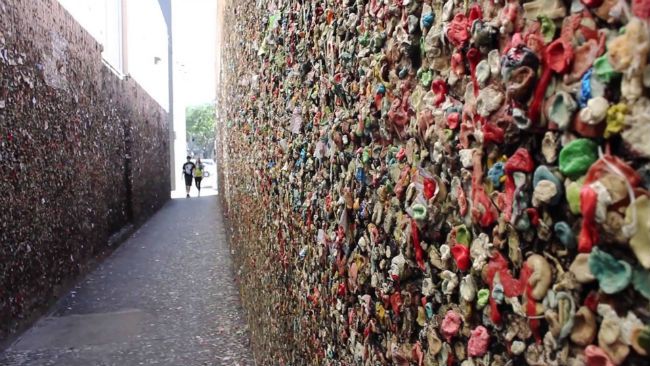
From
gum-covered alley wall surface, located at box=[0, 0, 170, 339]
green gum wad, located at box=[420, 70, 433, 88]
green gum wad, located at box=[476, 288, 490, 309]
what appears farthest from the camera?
gum-covered alley wall surface, located at box=[0, 0, 170, 339]

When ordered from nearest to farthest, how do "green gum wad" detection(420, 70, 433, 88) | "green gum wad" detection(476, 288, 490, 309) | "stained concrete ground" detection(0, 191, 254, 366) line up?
"green gum wad" detection(476, 288, 490, 309) < "green gum wad" detection(420, 70, 433, 88) < "stained concrete ground" detection(0, 191, 254, 366)

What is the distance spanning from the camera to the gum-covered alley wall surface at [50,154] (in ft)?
15.8

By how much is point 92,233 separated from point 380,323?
24.6ft

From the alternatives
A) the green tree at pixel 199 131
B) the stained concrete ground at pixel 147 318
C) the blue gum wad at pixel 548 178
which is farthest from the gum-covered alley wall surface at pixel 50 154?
the green tree at pixel 199 131

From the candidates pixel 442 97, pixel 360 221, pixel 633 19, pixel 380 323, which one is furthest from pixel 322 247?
pixel 633 19

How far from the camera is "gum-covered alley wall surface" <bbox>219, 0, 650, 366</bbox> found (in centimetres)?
56

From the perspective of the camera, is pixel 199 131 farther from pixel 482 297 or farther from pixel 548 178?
pixel 548 178

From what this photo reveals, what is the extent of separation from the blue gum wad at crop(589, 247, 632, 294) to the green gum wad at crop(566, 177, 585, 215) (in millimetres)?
52

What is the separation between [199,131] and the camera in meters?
75.9

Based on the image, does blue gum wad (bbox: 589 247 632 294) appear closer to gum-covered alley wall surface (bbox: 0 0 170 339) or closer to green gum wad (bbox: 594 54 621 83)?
green gum wad (bbox: 594 54 621 83)

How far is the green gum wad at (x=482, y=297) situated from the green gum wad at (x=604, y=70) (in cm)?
35

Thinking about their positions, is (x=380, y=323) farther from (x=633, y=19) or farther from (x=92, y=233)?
(x=92, y=233)

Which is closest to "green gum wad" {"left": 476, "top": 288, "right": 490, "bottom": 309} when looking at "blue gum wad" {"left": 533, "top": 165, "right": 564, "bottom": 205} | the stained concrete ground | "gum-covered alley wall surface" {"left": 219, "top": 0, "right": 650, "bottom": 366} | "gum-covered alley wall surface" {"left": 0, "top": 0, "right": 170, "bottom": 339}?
"gum-covered alley wall surface" {"left": 219, "top": 0, "right": 650, "bottom": 366}

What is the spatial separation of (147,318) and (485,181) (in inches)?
204
